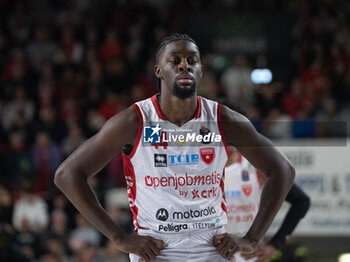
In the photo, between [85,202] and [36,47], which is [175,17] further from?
[85,202]

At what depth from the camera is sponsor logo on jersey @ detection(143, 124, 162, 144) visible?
3.54 metres

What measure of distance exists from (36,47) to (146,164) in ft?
32.6

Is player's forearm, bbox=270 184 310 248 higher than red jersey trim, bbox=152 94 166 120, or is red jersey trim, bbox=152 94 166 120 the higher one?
red jersey trim, bbox=152 94 166 120

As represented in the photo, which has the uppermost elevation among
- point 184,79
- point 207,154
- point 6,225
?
point 184,79

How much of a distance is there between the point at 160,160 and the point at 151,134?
0.53 feet

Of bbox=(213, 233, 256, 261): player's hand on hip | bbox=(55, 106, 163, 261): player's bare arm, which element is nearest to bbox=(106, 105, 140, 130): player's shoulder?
bbox=(55, 106, 163, 261): player's bare arm

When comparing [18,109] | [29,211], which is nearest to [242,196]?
[29,211]

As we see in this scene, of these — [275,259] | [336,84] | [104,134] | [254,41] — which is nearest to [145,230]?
[104,134]

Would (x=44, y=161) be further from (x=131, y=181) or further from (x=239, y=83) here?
(x=131, y=181)

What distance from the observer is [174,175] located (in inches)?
138

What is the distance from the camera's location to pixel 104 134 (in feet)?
11.5

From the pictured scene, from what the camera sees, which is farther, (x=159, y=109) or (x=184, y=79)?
(x=159, y=109)

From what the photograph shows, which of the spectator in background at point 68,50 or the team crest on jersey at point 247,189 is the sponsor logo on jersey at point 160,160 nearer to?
the team crest on jersey at point 247,189

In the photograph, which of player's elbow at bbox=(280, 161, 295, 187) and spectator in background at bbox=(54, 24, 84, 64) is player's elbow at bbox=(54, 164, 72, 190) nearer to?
player's elbow at bbox=(280, 161, 295, 187)
